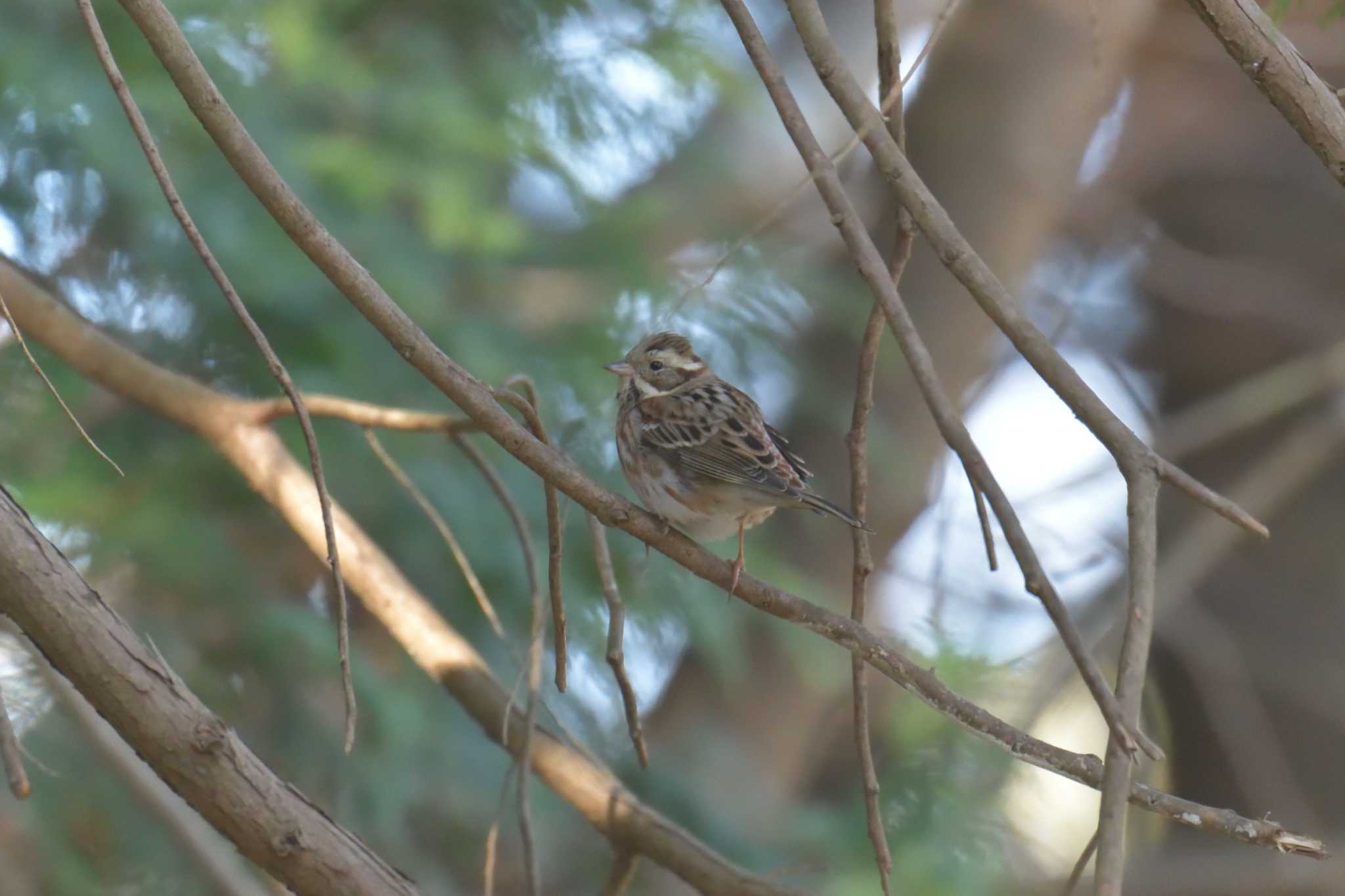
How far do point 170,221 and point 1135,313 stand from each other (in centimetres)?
646

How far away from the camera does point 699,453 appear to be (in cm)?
403

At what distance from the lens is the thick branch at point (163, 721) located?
2746 mm

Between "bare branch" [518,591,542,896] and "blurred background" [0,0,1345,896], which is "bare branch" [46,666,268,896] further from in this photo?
"bare branch" [518,591,542,896]

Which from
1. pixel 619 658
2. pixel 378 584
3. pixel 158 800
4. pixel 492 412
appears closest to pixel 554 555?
pixel 619 658

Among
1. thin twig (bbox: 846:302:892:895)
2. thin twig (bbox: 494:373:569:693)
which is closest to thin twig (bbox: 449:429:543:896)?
thin twig (bbox: 494:373:569:693)

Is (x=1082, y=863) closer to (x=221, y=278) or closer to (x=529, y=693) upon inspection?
(x=529, y=693)

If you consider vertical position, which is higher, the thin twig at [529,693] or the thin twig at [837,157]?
the thin twig at [837,157]

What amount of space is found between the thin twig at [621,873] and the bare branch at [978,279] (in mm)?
1934

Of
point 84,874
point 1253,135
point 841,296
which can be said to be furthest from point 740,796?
point 1253,135

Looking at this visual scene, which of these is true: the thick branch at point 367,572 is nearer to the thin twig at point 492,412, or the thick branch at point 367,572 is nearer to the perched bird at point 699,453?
the perched bird at point 699,453

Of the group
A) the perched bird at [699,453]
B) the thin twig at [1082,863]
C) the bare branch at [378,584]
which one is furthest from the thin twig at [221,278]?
the perched bird at [699,453]

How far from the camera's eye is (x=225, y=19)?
16.5ft

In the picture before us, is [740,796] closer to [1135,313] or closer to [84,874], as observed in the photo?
[84,874]

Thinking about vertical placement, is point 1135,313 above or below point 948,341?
above
